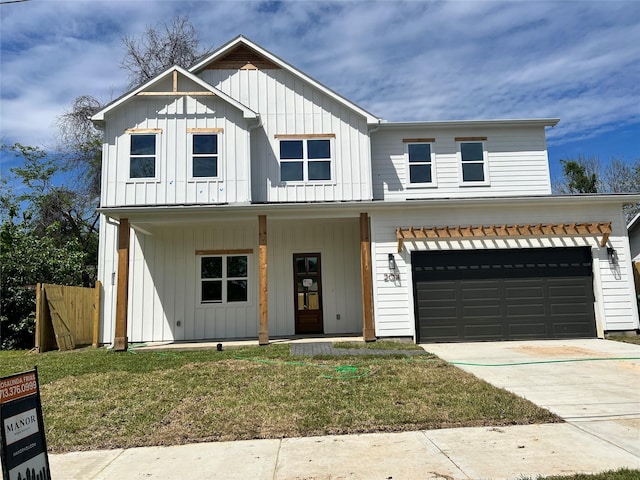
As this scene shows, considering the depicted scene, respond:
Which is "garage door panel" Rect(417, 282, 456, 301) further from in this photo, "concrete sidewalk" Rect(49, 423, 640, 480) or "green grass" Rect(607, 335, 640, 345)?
"concrete sidewalk" Rect(49, 423, 640, 480)

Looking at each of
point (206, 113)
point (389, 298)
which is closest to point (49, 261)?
point (206, 113)

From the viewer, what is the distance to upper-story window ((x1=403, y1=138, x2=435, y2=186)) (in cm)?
1470

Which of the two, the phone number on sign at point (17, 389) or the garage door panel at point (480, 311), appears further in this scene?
the garage door panel at point (480, 311)

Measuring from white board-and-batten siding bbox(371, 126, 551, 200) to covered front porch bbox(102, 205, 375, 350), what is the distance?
2.23 meters

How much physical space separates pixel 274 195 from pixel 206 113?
313cm

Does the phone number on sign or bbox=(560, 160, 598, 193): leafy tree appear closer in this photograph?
the phone number on sign

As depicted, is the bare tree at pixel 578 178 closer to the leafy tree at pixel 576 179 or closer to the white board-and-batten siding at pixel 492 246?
the leafy tree at pixel 576 179

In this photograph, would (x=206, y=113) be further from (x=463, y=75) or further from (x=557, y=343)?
(x=557, y=343)

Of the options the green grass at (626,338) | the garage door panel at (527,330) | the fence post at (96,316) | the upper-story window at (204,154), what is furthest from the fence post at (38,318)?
the green grass at (626,338)

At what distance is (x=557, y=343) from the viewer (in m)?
10.9

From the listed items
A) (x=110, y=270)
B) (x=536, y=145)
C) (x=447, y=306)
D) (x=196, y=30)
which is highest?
(x=196, y=30)

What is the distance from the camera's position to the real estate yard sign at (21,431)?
8.87 ft

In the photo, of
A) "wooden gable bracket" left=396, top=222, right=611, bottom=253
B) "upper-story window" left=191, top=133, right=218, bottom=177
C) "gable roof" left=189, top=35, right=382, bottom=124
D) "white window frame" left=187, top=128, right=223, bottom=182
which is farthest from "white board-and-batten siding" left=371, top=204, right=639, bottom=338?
"upper-story window" left=191, top=133, right=218, bottom=177

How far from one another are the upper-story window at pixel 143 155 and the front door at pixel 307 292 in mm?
4882
